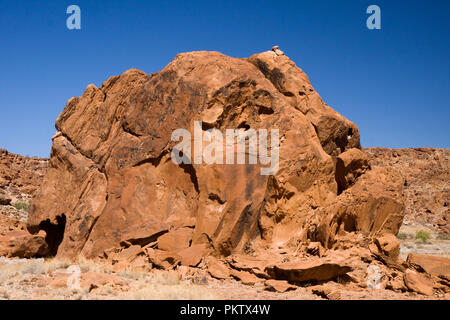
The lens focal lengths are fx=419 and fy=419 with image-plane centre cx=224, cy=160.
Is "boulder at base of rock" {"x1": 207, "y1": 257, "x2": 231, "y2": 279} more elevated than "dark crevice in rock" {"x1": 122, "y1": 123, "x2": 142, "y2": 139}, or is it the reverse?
"dark crevice in rock" {"x1": 122, "y1": 123, "x2": 142, "y2": 139}

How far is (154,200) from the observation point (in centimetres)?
1198

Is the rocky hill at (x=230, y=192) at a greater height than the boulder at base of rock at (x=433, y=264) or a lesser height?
greater

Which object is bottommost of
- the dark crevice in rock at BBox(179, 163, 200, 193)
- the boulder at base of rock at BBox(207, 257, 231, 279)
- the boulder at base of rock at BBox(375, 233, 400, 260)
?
the boulder at base of rock at BBox(207, 257, 231, 279)

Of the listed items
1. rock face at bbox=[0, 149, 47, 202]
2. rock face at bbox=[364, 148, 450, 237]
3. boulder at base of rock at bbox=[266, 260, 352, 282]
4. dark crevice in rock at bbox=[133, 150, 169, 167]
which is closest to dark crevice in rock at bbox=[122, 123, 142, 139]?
dark crevice in rock at bbox=[133, 150, 169, 167]

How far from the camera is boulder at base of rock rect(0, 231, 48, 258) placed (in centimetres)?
1325

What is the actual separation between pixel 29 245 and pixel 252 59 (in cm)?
945

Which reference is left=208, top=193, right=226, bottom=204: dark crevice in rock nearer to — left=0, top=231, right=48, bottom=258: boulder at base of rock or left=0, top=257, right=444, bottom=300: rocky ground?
left=0, top=257, right=444, bottom=300: rocky ground

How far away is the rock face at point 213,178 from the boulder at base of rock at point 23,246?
2.22 ft

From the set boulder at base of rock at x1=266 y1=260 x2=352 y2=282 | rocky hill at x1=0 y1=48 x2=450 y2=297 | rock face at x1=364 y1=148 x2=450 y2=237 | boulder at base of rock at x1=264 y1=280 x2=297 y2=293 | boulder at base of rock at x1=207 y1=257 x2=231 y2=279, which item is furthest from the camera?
rock face at x1=364 y1=148 x2=450 y2=237

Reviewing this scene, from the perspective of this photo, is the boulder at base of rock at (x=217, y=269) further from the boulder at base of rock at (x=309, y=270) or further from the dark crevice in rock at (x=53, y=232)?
the dark crevice in rock at (x=53, y=232)

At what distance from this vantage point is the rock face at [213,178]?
1120 cm

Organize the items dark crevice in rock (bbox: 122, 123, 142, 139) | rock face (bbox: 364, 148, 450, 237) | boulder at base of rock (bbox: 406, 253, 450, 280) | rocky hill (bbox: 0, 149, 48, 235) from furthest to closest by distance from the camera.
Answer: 1. rock face (bbox: 364, 148, 450, 237)
2. rocky hill (bbox: 0, 149, 48, 235)
3. dark crevice in rock (bbox: 122, 123, 142, 139)
4. boulder at base of rock (bbox: 406, 253, 450, 280)

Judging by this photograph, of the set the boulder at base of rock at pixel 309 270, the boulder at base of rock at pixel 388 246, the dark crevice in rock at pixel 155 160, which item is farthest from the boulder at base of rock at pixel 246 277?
the dark crevice in rock at pixel 155 160

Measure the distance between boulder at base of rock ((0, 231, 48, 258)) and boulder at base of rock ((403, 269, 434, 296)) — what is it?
11.0 m
